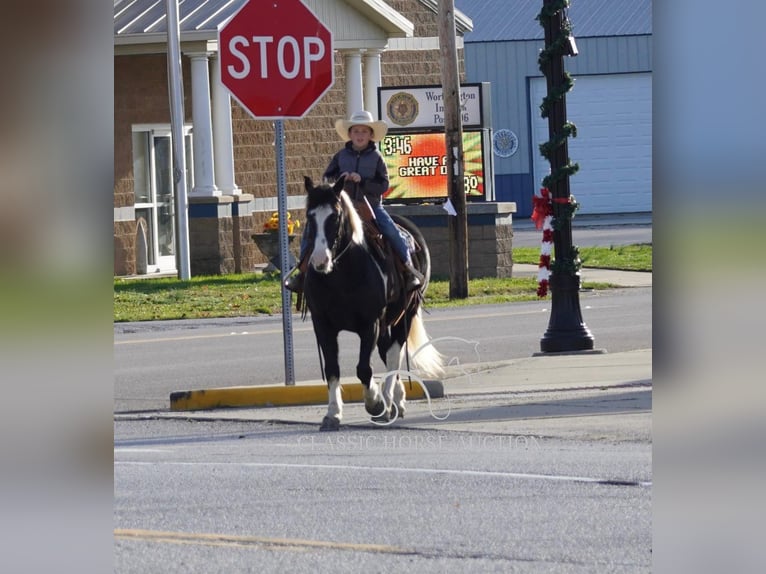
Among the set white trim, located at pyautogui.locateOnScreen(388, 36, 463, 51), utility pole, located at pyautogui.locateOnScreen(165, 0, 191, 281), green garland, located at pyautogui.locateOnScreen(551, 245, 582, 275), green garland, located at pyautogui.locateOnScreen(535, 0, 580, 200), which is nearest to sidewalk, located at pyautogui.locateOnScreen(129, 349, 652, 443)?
green garland, located at pyautogui.locateOnScreen(551, 245, 582, 275)

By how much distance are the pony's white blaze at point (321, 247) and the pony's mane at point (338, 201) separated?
0.05m

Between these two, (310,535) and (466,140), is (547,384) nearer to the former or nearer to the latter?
(310,535)

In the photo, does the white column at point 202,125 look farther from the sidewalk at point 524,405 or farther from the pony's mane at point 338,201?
the pony's mane at point 338,201

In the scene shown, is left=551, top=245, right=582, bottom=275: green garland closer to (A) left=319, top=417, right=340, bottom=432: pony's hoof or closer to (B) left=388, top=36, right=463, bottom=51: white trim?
(A) left=319, top=417, right=340, bottom=432: pony's hoof

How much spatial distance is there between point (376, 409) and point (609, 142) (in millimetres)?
36055

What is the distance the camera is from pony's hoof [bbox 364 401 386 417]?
1083 cm

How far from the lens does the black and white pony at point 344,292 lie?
33.2ft

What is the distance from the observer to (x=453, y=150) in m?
23.1

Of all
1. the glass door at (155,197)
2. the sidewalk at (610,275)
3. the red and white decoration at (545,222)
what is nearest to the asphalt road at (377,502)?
the red and white decoration at (545,222)

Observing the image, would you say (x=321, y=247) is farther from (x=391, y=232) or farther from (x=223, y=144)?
(x=223, y=144)

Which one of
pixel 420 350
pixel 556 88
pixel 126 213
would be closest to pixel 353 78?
pixel 126 213
